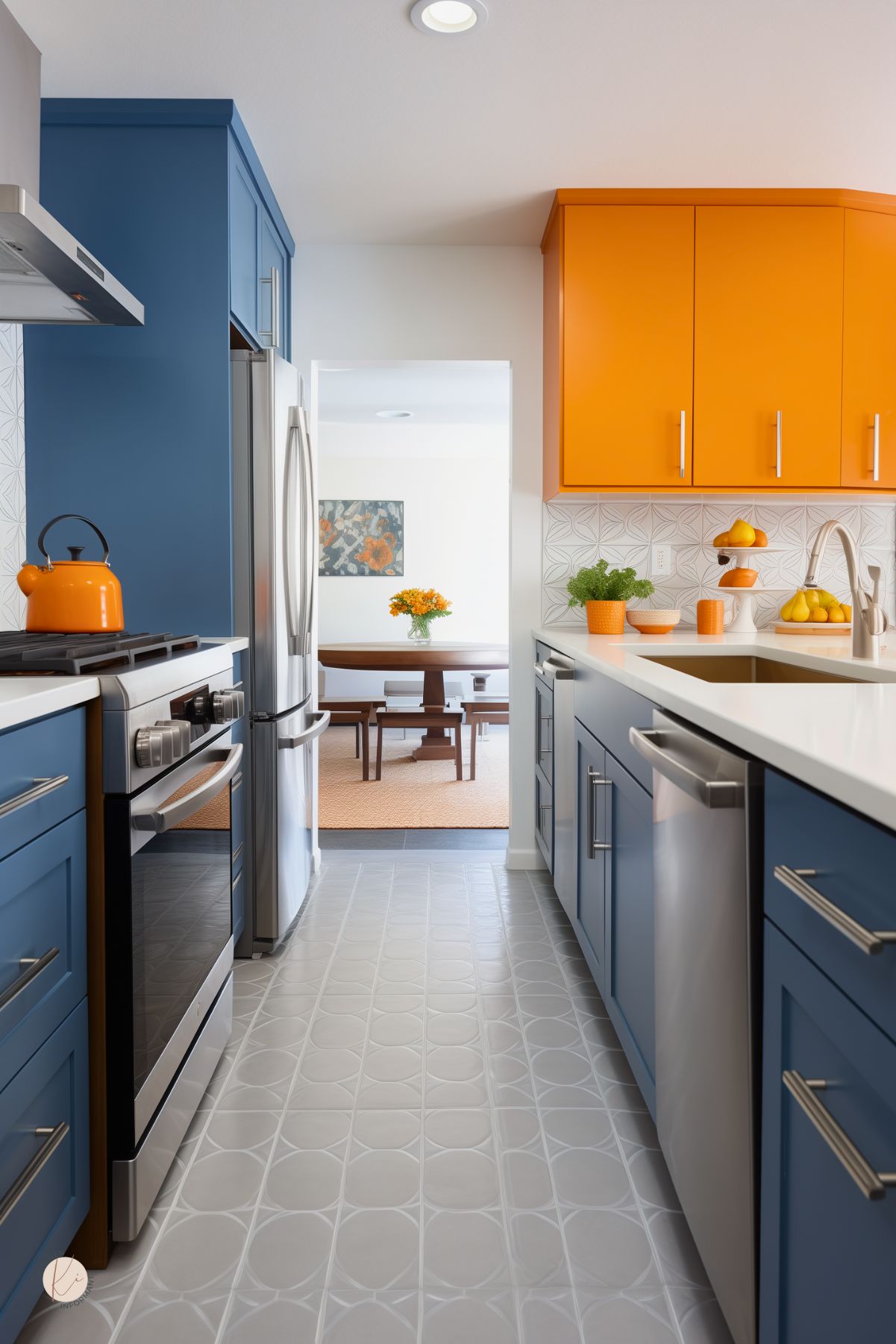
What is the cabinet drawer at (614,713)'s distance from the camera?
1.64 meters

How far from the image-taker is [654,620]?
122 inches

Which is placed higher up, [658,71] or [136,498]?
[658,71]

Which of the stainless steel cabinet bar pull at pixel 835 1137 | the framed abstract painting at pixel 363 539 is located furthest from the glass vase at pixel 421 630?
the stainless steel cabinet bar pull at pixel 835 1137

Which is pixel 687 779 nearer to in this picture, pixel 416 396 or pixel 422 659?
pixel 422 659

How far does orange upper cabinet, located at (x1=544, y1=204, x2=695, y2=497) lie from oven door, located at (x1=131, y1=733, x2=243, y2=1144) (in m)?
1.74

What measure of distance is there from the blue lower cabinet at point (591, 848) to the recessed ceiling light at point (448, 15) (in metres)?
1.67

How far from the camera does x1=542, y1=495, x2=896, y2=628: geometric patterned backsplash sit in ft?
11.2

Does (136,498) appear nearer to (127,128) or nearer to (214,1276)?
(127,128)

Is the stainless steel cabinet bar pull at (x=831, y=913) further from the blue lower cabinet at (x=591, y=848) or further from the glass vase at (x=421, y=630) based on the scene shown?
the glass vase at (x=421, y=630)

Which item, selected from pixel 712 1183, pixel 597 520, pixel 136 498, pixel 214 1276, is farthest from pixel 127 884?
pixel 597 520

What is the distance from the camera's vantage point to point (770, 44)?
7.13 feet

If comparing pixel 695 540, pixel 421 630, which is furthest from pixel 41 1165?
pixel 421 630

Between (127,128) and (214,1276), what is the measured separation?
2640 millimetres

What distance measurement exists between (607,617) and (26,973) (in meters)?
2.34
